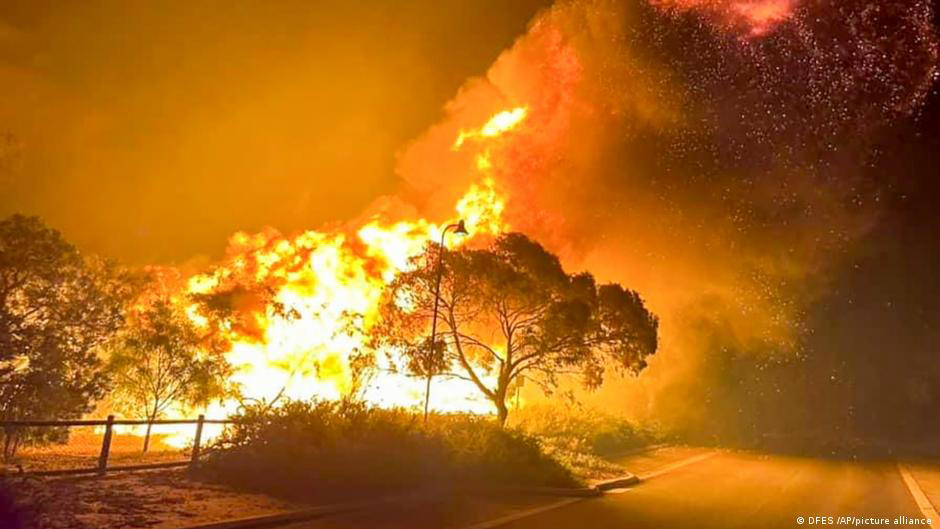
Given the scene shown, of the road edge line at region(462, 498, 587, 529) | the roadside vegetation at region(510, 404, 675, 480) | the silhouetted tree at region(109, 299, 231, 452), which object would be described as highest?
the silhouetted tree at region(109, 299, 231, 452)

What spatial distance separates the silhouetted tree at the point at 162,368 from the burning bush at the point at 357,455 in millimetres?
11615

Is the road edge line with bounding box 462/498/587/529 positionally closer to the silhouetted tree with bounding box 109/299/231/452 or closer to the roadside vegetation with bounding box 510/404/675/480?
the roadside vegetation with bounding box 510/404/675/480

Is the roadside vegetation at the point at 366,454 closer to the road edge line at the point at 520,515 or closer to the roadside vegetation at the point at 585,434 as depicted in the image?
the roadside vegetation at the point at 585,434

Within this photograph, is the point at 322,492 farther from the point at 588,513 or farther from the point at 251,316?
the point at 251,316

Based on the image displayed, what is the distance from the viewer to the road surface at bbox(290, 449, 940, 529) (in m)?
12.5

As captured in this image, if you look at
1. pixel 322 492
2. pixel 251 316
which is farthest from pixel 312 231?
pixel 322 492

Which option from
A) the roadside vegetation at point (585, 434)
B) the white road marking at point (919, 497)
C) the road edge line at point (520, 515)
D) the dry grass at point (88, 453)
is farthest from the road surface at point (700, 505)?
the dry grass at point (88, 453)

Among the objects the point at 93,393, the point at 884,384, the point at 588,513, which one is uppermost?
the point at 884,384

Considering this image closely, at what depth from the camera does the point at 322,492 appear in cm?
1356

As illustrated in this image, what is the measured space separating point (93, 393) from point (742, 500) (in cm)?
2132

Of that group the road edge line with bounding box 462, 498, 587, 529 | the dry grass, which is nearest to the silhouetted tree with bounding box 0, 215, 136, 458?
the dry grass

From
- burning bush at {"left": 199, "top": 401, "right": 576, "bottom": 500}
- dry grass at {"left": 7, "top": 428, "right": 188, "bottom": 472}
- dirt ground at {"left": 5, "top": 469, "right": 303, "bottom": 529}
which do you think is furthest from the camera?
dry grass at {"left": 7, "top": 428, "right": 188, "bottom": 472}

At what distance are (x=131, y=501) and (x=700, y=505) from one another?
12.3 meters

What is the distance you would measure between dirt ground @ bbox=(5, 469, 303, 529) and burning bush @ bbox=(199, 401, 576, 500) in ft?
3.26
